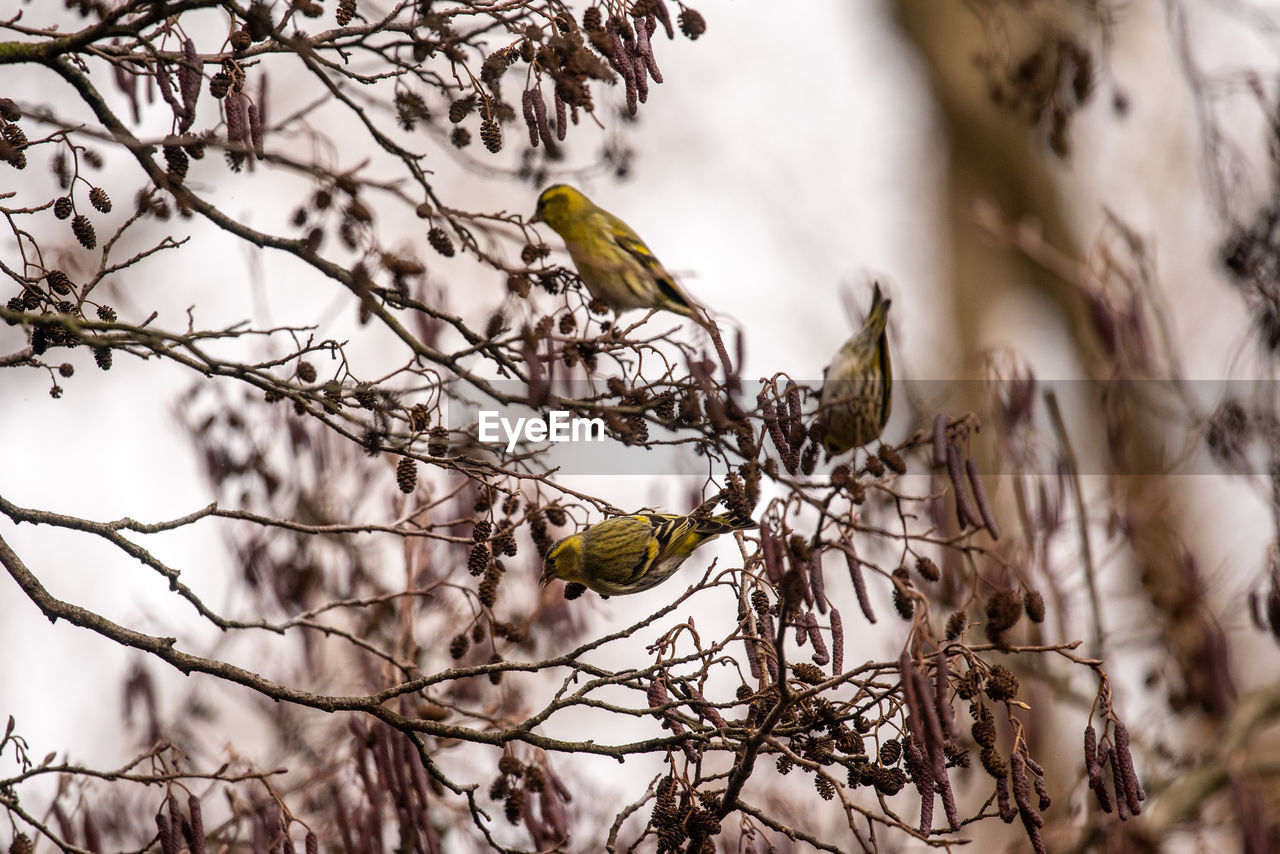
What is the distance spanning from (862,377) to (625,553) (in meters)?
1.05

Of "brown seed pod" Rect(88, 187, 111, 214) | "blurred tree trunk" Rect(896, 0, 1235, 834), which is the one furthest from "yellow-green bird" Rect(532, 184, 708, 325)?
"blurred tree trunk" Rect(896, 0, 1235, 834)

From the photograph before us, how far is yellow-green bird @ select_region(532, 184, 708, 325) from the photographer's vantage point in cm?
324

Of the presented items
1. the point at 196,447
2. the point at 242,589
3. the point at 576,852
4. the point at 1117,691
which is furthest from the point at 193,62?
the point at 1117,691

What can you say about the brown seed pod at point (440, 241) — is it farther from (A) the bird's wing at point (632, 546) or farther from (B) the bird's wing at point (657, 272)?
(A) the bird's wing at point (632, 546)

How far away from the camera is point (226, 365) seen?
2.24 meters

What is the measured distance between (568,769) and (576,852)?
1.56 feet

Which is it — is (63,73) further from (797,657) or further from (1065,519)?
(797,657)

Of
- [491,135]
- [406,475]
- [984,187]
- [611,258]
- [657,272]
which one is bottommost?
[406,475]

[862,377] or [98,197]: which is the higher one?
[98,197]

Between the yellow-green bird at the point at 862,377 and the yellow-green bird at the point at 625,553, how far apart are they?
64 cm

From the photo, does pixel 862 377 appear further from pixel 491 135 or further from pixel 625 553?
pixel 491 135

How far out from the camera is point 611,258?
3883 millimetres

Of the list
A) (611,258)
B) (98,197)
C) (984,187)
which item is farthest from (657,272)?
(984,187)

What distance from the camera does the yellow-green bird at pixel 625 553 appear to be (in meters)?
4.07
